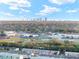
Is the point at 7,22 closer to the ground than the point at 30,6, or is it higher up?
closer to the ground

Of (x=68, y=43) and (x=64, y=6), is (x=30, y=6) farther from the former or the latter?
(x=68, y=43)

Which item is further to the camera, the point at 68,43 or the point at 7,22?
the point at 7,22

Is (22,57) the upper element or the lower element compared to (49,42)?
lower

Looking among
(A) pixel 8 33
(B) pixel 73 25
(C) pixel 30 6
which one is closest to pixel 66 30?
(B) pixel 73 25

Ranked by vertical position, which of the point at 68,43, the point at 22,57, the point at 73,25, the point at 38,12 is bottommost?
the point at 22,57

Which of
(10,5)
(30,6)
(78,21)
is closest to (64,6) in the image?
(78,21)

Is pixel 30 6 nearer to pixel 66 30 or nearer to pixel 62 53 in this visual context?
pixel 66 30

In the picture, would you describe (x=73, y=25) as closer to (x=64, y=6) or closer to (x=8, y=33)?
(x=64, y=6)

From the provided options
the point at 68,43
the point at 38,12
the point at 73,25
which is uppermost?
the point at 38,12
